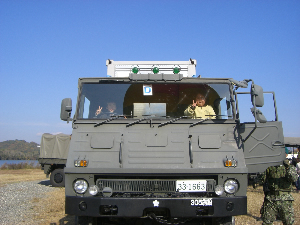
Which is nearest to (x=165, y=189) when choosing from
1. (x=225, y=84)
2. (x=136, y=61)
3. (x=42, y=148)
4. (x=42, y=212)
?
(x=225, y=84)

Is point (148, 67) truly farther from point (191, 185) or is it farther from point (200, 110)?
point (191, 185)

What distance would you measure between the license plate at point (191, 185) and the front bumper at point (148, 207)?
253 millimetres

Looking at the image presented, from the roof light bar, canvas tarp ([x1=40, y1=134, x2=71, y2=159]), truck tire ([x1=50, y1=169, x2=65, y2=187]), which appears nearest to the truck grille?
the roof light bar

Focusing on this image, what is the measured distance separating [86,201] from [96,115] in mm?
1536

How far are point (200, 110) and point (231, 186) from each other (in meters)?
1.45

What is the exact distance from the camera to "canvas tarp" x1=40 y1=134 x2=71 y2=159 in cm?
1636

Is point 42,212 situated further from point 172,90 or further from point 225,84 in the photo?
point 225,84

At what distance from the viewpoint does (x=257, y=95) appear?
517 cm

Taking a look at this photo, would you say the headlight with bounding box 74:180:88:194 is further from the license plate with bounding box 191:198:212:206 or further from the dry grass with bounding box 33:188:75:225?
the dry grass with bounding box 33:188:75:225

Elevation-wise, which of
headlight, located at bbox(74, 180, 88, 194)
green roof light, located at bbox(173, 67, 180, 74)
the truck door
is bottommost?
headlight, located at bbox(74, 180, 88, 194)

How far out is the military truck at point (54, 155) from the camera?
16.4 m

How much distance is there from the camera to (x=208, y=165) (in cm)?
484

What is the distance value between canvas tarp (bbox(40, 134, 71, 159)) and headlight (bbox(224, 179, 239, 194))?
41.7 feet

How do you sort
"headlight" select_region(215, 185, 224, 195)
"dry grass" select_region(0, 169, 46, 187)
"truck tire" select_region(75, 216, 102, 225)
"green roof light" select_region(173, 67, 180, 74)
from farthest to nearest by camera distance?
"dry grass" select_region(0, 169, 46, 187) < "green roof light" select_region(173, 67, 180, 74) < "truck tire" select_region(75, 216, 102, 225) < "headlight" select_region(215, 185, 224, 195)
